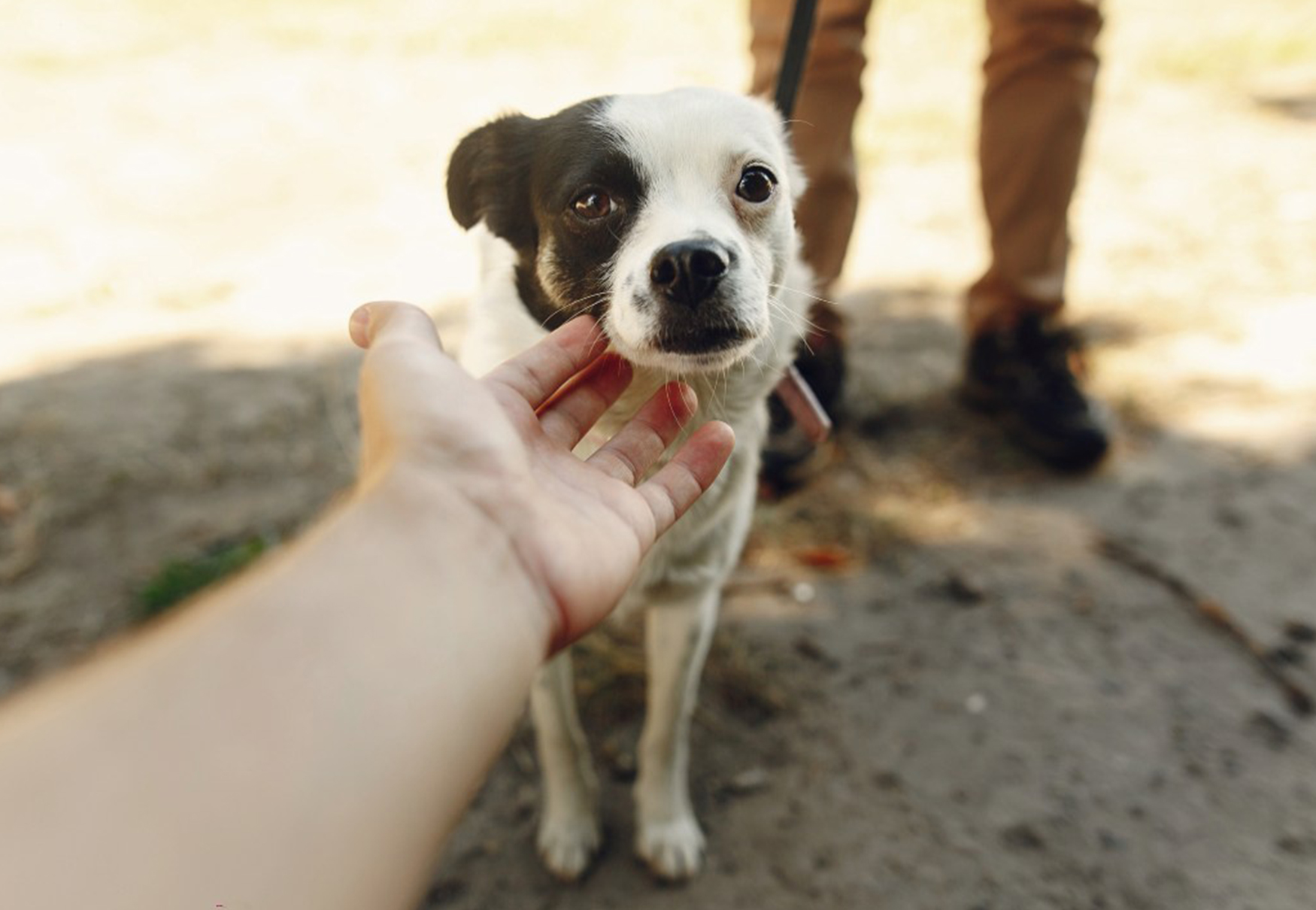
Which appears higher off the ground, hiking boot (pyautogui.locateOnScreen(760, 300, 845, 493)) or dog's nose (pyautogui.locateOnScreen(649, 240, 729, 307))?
dog's nose (pyautogui.locateOnScreen(649, 240, 729, 307))

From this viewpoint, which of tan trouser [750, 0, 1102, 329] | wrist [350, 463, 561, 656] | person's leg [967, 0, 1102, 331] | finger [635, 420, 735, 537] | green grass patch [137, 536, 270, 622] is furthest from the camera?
person's leg [967, 0, 1102, 331]

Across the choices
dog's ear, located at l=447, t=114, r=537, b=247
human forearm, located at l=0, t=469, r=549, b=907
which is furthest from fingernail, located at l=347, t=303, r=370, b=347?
dog's ear, located at l=447, t=114, r=537, b=247

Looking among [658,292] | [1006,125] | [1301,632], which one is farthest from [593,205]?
[1301,632]

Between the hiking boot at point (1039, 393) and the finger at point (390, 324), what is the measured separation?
2314 mm

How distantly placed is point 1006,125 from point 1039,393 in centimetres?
87

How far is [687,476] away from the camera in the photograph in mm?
1375

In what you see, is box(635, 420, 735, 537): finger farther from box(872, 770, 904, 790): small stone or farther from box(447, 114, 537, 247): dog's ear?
box(872, 770, 904, 790): small stone

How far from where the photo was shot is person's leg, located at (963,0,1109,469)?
2.72 meters

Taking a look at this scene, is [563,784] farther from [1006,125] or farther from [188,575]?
[1006,125]

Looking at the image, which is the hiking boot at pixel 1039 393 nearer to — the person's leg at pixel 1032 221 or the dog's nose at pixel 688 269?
the person's leg at pixel 1032 221

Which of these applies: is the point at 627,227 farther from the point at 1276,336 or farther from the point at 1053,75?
the point at 1276,336

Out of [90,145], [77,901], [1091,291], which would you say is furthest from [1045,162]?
[90,145]

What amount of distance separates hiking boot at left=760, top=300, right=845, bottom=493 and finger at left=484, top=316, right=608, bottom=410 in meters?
1.43

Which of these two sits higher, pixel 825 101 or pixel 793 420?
pixel 825 101
